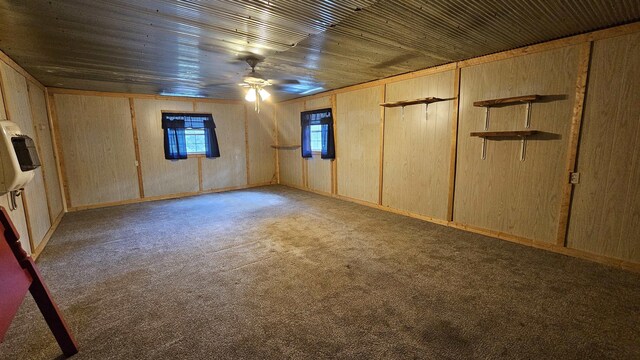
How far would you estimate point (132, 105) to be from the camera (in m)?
5.70

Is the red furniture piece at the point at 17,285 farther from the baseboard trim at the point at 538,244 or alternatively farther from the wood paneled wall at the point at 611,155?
the wood paneled wall at the point at 611,155

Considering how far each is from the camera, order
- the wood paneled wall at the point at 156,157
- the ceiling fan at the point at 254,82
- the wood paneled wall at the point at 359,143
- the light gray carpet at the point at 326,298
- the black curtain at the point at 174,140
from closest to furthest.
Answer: the light gray carpet at the point at 326,298
the ceiling fan at the point at 254,82
the wood paneled wall at the point at 359,143
the wood paneled wall at the point at 156,157
the black curtain at the point at 174,140

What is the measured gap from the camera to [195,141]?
21.5ft

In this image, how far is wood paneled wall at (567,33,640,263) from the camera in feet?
8.45

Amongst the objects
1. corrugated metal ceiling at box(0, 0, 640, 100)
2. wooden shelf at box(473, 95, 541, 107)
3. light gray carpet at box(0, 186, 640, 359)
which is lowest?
light gray carpet at box(0, 186, 640, 359)

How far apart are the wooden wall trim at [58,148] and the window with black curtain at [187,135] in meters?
1.69

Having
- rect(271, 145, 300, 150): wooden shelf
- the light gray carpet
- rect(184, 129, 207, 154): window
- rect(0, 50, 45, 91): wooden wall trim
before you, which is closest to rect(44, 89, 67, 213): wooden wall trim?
rect(0, 50, 45, 91): wooden wall trim

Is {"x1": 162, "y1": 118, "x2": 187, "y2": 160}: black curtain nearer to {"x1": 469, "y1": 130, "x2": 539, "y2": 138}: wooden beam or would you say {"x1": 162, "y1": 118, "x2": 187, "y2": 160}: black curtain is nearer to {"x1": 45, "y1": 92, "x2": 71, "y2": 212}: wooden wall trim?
{"x1": 45, "y1": 92, "x2": 71, "y2": 212}: wooden wall trim

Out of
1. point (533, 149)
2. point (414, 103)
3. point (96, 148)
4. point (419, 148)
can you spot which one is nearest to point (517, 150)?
point (533, 149)

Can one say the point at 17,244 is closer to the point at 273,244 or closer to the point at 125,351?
the point at 125,351

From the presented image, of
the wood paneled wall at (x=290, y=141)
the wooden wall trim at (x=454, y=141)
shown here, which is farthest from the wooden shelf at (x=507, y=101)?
the wood paneled wall at (x=290, y=141)

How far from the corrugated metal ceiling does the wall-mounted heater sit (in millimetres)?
901

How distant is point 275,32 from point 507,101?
269 centimetres

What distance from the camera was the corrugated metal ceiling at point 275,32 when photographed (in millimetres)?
2094
